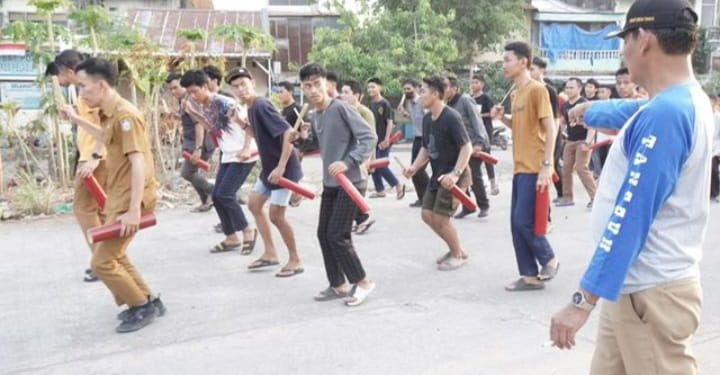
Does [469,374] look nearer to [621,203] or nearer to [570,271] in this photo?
[621,203]

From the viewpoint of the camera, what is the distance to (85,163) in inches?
197

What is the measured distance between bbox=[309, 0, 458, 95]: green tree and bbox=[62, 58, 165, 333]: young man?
14302 mm

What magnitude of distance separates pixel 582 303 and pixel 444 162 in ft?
12.2

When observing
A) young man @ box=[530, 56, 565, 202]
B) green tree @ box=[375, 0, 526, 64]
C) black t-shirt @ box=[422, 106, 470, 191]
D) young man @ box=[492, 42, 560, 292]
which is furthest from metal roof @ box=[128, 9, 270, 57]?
young man @ box=[492, 42, 560, 292]

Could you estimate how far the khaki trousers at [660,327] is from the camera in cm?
198

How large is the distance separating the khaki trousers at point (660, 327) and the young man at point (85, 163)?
4.01 meters

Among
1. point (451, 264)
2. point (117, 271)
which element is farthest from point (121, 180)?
point (451, 264)

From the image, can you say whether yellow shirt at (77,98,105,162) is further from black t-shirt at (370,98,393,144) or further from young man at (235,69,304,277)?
black t-shirt at (370,98,393,144)

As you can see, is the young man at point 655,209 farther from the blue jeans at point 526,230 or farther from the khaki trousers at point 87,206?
the khaki trousers at point 87,206

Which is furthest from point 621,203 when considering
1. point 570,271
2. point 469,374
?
point 570,271

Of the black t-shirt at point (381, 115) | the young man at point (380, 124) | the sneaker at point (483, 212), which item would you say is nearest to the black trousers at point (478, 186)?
the sneaker at point (483, 212)

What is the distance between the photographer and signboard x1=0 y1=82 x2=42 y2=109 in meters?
14.5

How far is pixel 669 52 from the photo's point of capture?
1929 mm

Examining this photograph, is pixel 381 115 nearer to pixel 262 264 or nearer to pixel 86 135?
pixel 262 264
